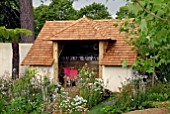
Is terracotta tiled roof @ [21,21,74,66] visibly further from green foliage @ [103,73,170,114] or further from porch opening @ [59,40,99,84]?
green foliage @ [103,73,170,114]

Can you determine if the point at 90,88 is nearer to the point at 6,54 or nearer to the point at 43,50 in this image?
the point at 43,50

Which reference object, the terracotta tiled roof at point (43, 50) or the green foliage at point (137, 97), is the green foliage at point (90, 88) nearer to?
the green foliage at point (137, 97)

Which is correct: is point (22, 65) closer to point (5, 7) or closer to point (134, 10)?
point (5, 7)

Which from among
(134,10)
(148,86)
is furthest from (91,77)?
(134,10)

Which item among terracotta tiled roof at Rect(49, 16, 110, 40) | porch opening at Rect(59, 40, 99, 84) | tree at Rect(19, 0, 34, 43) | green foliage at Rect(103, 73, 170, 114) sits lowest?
green foliage at Rect(103, 73, 170, 114)

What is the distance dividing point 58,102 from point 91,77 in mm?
2759

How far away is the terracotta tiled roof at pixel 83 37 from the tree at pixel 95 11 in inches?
433

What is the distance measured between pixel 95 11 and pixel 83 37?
13079mm

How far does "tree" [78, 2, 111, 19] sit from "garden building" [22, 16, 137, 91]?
10930 mm

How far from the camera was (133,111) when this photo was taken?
841cm

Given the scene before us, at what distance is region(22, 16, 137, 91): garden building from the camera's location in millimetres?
12859

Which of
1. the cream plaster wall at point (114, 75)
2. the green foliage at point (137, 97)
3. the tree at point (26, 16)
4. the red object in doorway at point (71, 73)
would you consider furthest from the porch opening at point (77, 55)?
the green foliage at point (137, 97)

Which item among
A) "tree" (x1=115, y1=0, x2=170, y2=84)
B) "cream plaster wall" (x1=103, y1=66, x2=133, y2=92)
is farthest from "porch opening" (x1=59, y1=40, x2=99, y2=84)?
"tree" (x1=115, y1=0, x2=170, y2=84)

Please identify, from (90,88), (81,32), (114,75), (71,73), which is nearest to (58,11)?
(81,32)
